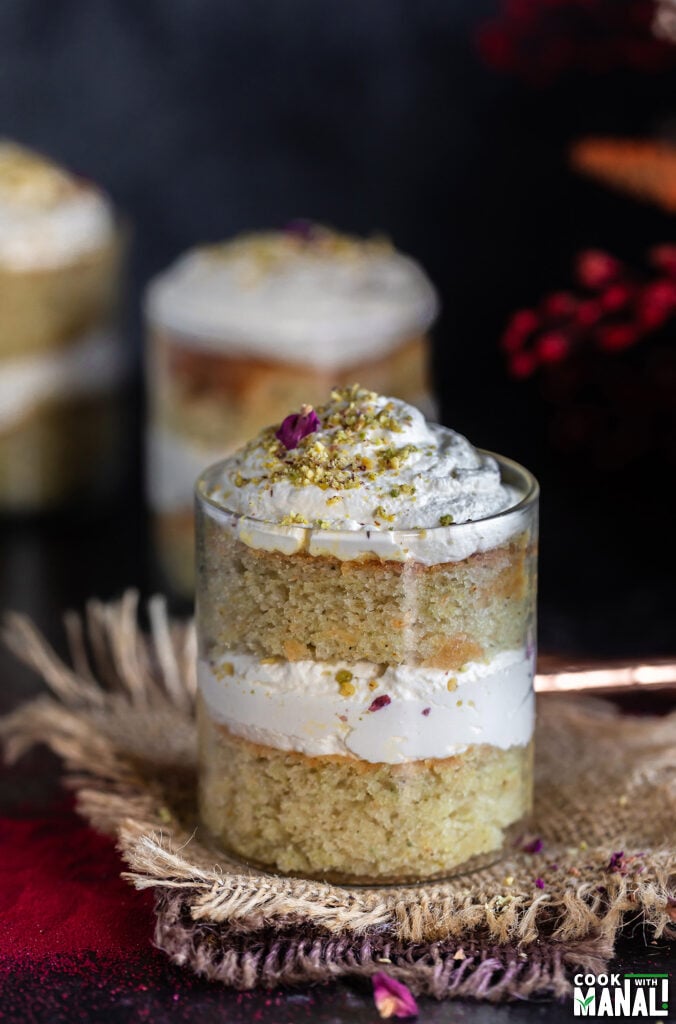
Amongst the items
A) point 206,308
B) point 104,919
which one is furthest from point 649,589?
point 104,919

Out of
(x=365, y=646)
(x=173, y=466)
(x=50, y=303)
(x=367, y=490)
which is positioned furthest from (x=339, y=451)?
(x=50, y=303)

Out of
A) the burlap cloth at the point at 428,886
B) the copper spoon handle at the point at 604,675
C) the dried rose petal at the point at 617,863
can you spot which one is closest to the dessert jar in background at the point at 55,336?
the burlap cloth at the point at 428,886

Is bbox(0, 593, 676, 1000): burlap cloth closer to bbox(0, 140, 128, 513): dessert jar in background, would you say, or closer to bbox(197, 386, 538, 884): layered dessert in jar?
bbox(197, 386, 538, 884): layered dessert in jar

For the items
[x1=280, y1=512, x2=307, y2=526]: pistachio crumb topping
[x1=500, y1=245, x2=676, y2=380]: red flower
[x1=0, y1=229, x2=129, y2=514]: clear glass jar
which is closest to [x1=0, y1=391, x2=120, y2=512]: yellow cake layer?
[x1=0, y1=229, x2=129, y2=514]: clear glass jar

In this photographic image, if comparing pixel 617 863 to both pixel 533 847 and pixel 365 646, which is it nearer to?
pixel 533 847

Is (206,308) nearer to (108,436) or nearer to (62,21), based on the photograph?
(108,436)

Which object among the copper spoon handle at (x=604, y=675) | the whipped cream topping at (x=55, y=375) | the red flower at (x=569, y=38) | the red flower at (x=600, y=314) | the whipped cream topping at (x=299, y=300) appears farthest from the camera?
the whipped cream topping at (x=55, y=375)

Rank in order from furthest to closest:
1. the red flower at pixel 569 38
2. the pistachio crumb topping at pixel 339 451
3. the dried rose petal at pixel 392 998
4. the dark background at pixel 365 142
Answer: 1. the dark background at pixel 365 142
2. the red flower at pixel 569 38
3. the pistachio crumb topping at pixel 339 451
4. the dried rose petal at pixel 392 998

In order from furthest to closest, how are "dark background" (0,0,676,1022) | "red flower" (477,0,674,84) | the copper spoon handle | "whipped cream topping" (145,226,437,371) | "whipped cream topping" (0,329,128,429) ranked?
"dark background" (0,0,676,1022)
"whipped cream topping" (0,329,128,429)
"red flower" (477,0,674,84)
"whipped cream topping" (145,226,437,371)
the copper spoon handle

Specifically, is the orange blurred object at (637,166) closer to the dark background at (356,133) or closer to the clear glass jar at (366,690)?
the dark background at (356,133)
